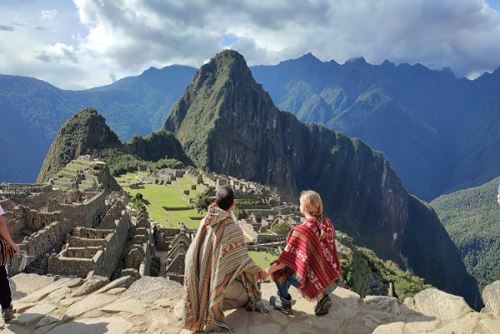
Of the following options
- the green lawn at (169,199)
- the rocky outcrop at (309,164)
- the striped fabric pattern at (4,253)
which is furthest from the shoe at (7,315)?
the rocky outcrop at (309,164)

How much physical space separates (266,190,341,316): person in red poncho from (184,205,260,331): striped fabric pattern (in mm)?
585

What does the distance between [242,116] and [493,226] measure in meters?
85.7

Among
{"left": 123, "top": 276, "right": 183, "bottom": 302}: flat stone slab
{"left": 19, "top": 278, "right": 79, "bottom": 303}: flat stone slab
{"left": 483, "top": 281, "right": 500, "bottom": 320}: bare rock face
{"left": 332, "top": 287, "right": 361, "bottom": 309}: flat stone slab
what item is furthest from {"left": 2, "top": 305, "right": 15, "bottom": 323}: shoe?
{"left": 483, "top": 281, "right": 500, "bottom": 320}: bare rock face

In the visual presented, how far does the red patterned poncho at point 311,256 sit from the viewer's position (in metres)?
5.57

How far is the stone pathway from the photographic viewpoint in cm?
539

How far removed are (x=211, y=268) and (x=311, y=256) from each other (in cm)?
120

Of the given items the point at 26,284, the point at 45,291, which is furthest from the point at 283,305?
the point at 26,284

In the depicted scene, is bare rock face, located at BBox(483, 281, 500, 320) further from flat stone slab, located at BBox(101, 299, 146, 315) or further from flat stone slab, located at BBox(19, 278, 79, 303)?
flat stone slab, located at BBox(19, 278, 79, 303)

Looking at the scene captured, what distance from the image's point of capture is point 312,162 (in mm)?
191250

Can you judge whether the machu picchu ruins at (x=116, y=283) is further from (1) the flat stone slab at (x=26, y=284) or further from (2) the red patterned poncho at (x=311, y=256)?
(2) the red patterned poncho at (x=311, y=256)

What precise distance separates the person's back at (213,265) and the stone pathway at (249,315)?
12.5 inches

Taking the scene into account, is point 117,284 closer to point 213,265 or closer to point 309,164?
point 213,265

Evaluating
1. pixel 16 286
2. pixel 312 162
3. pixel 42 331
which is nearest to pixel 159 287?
pixel 42 331

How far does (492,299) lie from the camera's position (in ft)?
17.6
